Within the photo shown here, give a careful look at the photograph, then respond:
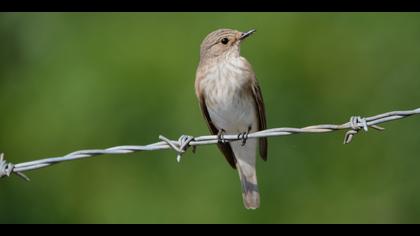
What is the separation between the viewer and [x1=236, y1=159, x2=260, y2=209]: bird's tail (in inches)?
332

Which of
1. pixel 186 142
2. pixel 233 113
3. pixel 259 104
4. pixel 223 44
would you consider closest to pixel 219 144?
pixel 233 113

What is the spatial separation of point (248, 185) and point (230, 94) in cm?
97

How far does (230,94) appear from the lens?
26.4 ft

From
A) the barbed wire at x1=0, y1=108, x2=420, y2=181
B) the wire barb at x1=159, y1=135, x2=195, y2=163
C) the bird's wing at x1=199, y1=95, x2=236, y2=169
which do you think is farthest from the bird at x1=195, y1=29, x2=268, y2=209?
the barbed wire at x1=0, y1=108, x2=420, y2=181

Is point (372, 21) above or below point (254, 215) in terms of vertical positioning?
above

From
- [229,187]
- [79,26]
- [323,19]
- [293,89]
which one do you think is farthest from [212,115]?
[79,26]

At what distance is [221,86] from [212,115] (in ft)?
1.00

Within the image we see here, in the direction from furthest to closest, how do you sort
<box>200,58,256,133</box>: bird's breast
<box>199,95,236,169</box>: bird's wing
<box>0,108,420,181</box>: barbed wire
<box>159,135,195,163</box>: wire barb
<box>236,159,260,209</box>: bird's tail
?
<box>236,159,260,209</box>: bird's tail → <box>199,95,236,169</box>: bird's wing → <box>200,58,256,133</box>: bird's breast → <box>159,135,195,163</box>: wire barb → <box>0,108,420,181</box>: barbed wire

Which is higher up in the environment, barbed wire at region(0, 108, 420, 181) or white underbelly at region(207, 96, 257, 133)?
white underbelly at region(207, 96, 257, 133)

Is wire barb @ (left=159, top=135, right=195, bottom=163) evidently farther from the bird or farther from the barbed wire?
the bird

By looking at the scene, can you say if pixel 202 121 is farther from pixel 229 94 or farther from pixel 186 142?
pixel 186 142

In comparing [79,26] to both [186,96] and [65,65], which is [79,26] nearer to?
[65,65]

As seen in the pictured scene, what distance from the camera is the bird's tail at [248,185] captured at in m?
8.43

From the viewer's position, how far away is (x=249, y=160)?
28.7 feet
